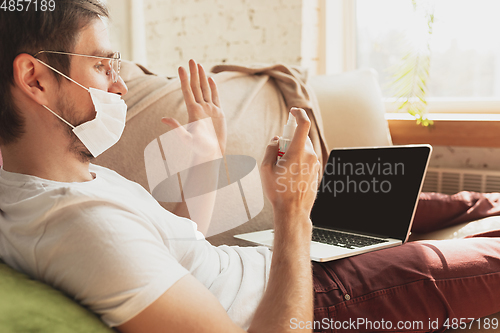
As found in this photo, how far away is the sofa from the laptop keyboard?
0.57 feet

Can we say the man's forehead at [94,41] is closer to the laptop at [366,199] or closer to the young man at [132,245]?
the young man at [132,245]

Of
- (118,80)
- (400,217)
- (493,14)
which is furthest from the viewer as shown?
(493,14)

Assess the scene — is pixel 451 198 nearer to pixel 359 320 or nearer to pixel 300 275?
pixel 359 320

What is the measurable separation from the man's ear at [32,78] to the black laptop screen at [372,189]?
897 mm

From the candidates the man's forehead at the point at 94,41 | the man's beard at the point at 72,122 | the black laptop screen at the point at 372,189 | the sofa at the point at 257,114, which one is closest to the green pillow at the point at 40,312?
the sofa at the point at 257,114

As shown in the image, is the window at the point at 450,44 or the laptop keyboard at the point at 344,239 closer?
the laptop keyboard at the point at 344,239

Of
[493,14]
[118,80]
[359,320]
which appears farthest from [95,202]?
[493,14]

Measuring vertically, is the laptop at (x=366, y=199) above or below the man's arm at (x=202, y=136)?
below

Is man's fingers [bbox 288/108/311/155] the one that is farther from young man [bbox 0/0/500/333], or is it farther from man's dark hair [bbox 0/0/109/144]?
man's dark hair [bbox 0/0/109/144]

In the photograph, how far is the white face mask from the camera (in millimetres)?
762

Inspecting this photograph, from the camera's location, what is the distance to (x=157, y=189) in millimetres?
1034

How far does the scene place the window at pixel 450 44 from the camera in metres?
2.10

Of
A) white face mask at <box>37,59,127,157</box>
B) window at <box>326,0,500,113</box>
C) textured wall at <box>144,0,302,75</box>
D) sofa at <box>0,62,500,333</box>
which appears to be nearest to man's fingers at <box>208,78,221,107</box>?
sofa at <box>0,62,500,333</box>

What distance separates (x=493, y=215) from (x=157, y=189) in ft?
3.27
